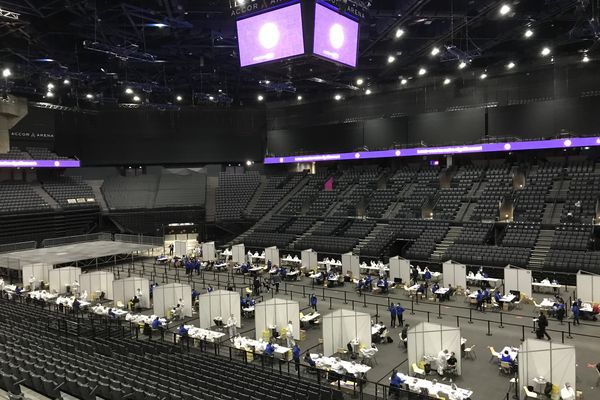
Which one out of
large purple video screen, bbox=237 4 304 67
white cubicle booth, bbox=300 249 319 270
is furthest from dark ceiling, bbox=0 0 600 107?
white cubicle booth, bbox=300 249 319 270

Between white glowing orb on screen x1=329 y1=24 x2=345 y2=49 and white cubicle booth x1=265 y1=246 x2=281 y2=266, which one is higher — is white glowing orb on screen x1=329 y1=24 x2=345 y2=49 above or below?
above

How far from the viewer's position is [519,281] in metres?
22.5

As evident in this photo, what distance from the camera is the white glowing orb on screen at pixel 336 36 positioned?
15.5m

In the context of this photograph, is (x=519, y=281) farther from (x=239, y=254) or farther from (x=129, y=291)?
(x=129, y=291)

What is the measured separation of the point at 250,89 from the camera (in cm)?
4853

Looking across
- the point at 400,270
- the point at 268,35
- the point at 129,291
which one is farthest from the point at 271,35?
the point at 400,270

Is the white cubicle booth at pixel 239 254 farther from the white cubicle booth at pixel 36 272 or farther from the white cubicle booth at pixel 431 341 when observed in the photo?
the white cubicle booth at pixel 431 341

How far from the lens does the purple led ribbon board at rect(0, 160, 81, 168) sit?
1591 inches

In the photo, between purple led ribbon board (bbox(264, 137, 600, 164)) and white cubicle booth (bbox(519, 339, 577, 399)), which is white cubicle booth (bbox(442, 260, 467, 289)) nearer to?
white cubicle booth (bbox(519, 339, 577, 399))

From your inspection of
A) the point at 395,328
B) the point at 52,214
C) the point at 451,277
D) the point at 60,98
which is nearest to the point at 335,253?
the point at 451,277

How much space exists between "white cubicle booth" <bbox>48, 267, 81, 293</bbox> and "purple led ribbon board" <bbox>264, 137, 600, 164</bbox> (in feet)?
87.4

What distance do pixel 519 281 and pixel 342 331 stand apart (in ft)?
37.4

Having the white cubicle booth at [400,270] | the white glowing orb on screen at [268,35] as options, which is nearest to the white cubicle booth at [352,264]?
the white cubicle booth at [400,270]

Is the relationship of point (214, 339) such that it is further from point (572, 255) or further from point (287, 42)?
point (572, 255)
